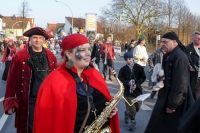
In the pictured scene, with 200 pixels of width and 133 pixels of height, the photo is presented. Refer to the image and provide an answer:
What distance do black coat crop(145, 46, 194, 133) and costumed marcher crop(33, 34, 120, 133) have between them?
1434mm

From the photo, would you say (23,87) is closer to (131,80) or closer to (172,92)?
(172,92)

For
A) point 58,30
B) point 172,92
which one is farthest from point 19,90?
point 58,30

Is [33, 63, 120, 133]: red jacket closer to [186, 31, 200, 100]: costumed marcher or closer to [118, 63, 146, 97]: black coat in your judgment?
[118, 63, 146, 97]: black coat

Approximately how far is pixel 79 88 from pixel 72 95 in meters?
0.13

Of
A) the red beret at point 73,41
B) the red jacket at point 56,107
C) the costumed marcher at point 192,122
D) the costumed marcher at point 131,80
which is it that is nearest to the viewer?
the costumed marcher at point 192,122

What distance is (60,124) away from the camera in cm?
258

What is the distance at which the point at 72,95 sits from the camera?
8.68ft

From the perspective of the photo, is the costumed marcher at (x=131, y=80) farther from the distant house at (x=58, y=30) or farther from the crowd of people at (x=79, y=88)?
the distant house at (x=58, y=30)

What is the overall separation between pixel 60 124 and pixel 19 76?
168 centimetres

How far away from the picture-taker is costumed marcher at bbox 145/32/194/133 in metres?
4.08

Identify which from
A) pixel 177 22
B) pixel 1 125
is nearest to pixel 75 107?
pixel 1 125

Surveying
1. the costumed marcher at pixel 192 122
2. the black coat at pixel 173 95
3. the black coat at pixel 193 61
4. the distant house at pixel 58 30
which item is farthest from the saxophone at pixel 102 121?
the black coat at pixel 193 61

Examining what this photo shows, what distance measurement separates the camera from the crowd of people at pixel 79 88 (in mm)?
2605

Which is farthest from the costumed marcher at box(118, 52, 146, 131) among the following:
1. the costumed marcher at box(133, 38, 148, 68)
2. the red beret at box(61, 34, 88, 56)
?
the costumed marcher at box(133, 38, 148, 68)
